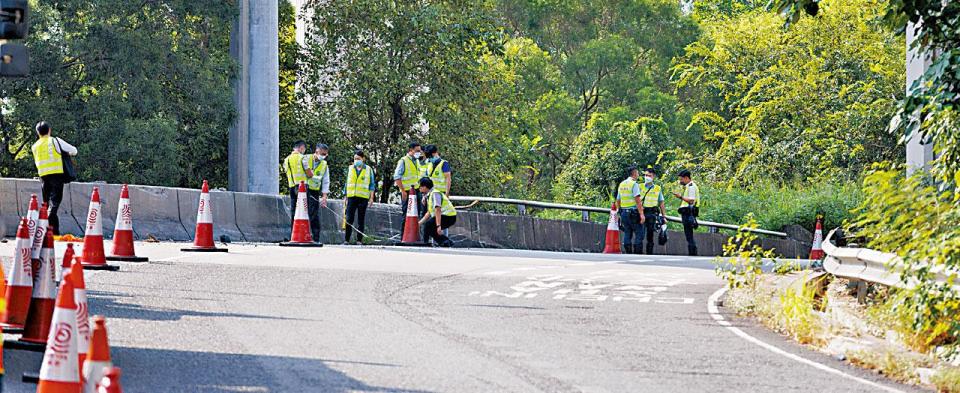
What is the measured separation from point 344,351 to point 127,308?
2991 millimetres

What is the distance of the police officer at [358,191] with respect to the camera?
25297 mm

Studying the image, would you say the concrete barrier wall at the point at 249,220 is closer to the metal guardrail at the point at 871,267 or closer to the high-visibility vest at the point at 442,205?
the high-visibility vest at the point at 442,205

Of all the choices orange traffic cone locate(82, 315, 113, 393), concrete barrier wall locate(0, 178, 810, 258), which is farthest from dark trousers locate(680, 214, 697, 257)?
orange traffic cone locate(82, 315, 113, 393)

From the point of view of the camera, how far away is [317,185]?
2520cm

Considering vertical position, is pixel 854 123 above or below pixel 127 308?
above

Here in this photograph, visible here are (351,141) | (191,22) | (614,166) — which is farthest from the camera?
(614,166)

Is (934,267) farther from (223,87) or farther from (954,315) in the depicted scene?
(223,87)

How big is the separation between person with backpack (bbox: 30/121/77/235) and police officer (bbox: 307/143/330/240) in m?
4.92

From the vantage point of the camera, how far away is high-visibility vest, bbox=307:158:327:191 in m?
25.1

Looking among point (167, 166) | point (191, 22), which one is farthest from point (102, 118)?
point (191, 22)

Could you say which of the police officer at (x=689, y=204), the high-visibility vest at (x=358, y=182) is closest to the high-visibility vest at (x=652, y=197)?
the police officer at (x=689, y=204)

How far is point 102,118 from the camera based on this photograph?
34719mm

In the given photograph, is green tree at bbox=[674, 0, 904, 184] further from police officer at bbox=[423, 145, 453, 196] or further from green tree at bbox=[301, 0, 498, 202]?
police officer at bbox=[423, 145, 453, 196]

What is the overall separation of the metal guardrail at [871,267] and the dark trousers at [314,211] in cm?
1144
